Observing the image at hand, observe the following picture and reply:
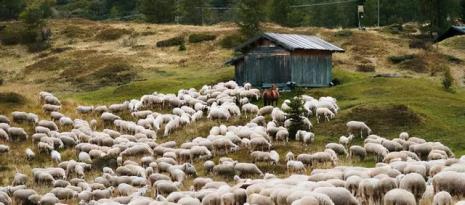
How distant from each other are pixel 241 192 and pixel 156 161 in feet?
30.9

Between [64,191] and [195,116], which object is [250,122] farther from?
[64,191]

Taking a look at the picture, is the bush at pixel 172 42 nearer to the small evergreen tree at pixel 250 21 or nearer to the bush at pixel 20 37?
the small evergreen tree at pixel 250 21

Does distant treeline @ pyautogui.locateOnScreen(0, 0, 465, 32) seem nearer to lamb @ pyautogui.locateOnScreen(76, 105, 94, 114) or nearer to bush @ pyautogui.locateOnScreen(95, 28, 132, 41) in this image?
bush @ pyautogui.locateOnScreen(95, 28, 132, 41)

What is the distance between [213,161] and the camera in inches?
1047

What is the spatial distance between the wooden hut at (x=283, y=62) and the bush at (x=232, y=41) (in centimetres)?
2066

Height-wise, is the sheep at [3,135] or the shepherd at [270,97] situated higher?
the sheep at [3,135]

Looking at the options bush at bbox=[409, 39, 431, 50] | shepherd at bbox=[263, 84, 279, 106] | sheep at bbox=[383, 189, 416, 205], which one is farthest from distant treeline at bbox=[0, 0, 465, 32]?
sheep at bbox=[383, 189, 416, 205]

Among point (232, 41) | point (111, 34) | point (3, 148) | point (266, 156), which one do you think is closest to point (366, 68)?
point (232, 41)

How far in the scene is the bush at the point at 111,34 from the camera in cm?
7931

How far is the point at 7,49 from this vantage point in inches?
3034

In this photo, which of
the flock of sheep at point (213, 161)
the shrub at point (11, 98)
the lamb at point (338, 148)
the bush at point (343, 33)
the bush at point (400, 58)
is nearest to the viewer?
the flock of sheep at point (213, 161)

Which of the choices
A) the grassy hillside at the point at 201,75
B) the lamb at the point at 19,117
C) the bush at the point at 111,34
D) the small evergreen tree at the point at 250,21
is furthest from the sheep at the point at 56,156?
the bush at the point at 111,34

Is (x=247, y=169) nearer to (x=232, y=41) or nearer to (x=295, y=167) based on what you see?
(x=295, y=167)

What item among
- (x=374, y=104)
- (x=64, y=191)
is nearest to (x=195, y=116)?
(x=374, y=104)
